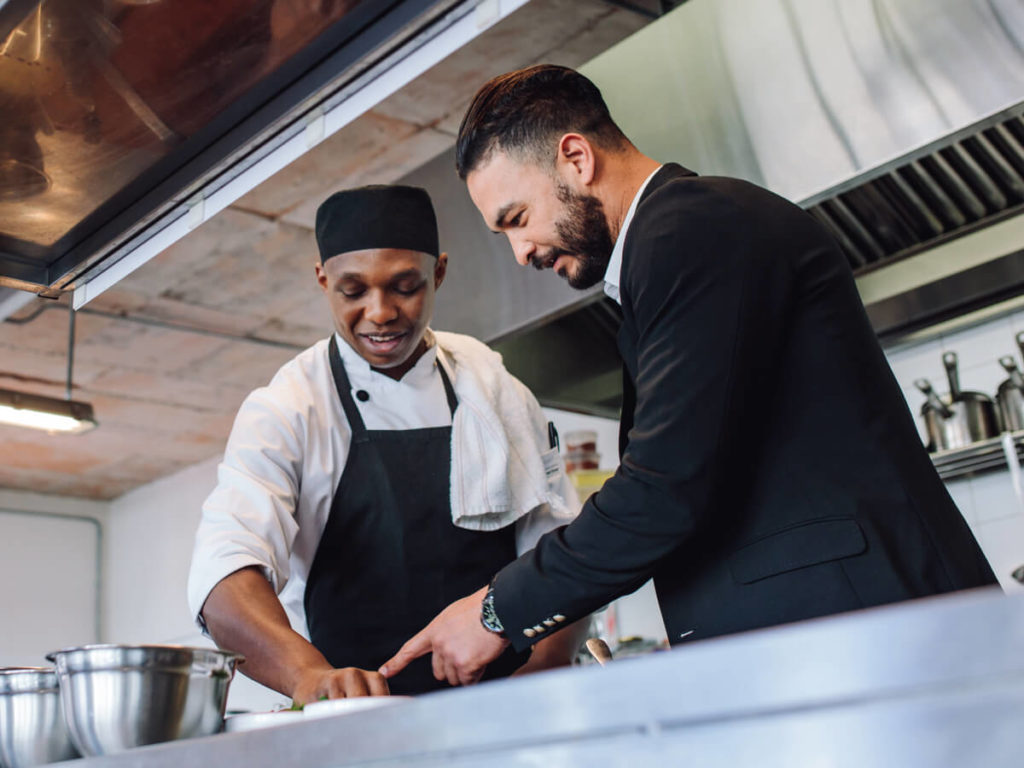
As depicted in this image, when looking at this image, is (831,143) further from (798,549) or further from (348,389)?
(798,549)

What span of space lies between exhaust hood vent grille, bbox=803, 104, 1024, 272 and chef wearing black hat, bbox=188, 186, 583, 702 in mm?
920

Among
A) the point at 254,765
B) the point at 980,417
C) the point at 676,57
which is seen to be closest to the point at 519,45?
the point at 676,57

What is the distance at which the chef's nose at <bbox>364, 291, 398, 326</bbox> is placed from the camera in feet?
6.54

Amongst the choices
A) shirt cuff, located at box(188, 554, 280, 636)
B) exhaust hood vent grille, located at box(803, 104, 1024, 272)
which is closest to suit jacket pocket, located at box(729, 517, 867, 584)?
shirt cuff, located at box(188, 554, 280, 636)

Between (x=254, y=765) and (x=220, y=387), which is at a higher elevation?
(x=220, y=387)

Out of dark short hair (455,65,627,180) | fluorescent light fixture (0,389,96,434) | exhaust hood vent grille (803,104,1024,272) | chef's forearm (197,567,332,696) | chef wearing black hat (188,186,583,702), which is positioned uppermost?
fluorescent light fixture (0,389,96,434)

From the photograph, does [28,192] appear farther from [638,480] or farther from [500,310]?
[500,310]

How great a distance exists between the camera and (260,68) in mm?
1479

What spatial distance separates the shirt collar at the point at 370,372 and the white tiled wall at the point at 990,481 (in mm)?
1986

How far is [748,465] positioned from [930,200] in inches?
71.8

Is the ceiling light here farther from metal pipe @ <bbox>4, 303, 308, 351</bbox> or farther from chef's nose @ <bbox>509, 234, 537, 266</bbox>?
chef's nose @ <bbox>509, 234, 537, 266</bbox>

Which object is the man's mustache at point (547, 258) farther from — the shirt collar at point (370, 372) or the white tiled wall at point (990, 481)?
the white tiled wall at point (990, 481)

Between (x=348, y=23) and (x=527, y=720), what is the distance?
98cm

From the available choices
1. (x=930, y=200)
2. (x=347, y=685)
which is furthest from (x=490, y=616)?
(x=930, y=200)
